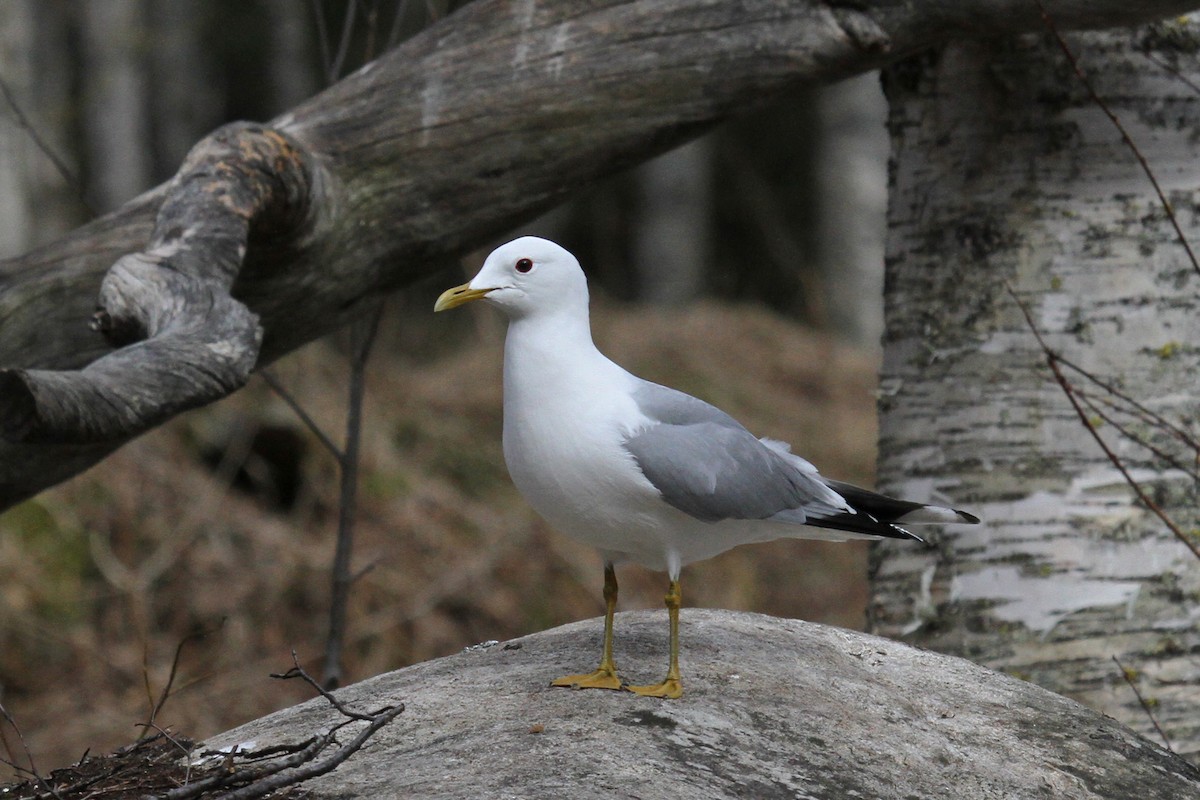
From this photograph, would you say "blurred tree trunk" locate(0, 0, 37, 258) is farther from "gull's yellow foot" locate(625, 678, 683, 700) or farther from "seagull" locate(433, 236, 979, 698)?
"gull's yellow foot" locate(625, 678, 683, 700)

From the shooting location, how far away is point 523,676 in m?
3.02

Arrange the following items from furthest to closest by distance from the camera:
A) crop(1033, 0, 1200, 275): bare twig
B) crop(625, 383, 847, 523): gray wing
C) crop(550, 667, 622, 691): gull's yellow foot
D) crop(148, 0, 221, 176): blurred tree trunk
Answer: crop(148, 0, 221, 176): blurred tree trunk → crop(1033, 0, 1200, 275): bare twig → crop(550, 667, 622, 691): gull's yellow foot → crop(625, 383, 847, 523): gray wing

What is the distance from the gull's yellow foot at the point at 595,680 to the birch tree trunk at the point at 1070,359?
1703 millimetres

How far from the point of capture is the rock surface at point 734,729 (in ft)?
8.00

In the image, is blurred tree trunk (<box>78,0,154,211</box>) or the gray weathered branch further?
blurred tree trunk (<box>78,0,154,211</box>)

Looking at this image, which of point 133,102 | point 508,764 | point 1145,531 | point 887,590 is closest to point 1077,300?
point 1145,531

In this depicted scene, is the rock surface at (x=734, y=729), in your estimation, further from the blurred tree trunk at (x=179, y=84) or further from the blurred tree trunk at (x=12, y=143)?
the blurred tree trunk at (x=179, y=84)

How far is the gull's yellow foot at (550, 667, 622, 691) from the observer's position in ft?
9.37

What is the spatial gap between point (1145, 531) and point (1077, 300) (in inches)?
28.7

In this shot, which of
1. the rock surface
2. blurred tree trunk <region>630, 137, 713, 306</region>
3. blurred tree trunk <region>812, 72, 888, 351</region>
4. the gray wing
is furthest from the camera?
blurred tree trunk <region>630, 137, 713, 306</region>

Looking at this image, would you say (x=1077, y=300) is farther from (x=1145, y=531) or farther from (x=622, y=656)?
(x=622, y=656)

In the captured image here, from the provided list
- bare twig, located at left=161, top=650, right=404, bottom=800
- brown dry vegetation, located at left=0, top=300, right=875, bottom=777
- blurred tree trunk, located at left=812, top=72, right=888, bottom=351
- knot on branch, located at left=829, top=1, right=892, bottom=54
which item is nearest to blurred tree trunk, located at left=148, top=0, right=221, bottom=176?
blurred tree trunk, located at left=812, top=72, right=888, bottom=351

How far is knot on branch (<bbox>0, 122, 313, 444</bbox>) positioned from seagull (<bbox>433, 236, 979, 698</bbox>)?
489 mm

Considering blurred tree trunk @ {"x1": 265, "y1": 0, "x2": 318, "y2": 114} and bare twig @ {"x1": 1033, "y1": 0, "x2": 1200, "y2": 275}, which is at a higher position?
blurred tree trunk @ {"x1": 265, "y1": 0, "x2": 318, "y2": 114}
